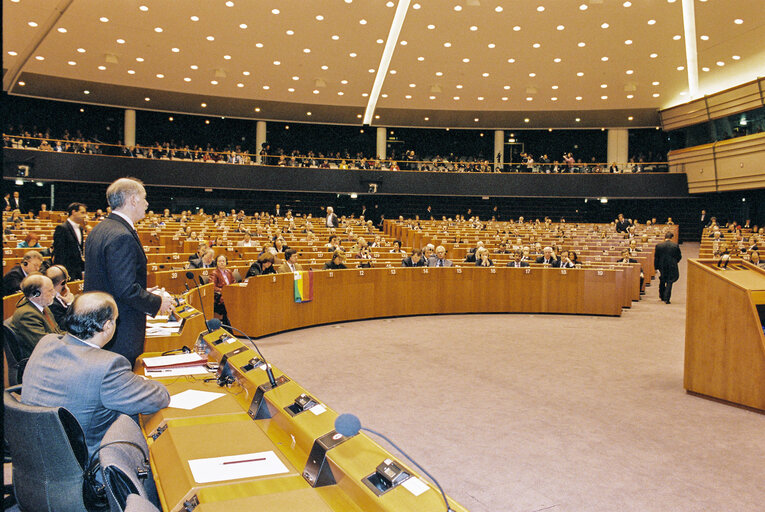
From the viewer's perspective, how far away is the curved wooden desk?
320 inches

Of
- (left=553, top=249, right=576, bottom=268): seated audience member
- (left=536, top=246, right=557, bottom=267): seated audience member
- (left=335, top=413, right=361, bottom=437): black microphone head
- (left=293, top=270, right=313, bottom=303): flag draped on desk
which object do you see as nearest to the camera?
(left=335, top=413, right=361, bottom=437): black microphone head

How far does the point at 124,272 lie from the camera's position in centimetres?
262

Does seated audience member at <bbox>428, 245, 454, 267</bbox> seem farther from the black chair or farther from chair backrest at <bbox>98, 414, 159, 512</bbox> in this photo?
chair backrest at <bbox>98, 414, 159, 512</bbox>

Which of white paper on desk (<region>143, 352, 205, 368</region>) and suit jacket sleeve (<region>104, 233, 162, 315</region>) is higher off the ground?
suit jacket sleeve (<region>104, 233, 162, 315</region>)

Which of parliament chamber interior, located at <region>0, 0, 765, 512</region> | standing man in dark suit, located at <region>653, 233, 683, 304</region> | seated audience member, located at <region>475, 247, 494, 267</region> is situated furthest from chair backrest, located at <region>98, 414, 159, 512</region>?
standing man in dark suit, located at <region>653, 233, 683, 304</region>

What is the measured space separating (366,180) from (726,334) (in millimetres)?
18933

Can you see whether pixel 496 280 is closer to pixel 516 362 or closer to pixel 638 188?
pixel 516 362

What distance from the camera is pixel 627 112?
21812 millimetres

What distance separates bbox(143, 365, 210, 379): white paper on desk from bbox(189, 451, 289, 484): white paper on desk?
1.12 m

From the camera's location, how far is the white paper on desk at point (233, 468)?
1.67m

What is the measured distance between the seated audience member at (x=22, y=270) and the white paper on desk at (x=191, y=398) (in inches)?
115

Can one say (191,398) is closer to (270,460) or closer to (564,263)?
(270,460)

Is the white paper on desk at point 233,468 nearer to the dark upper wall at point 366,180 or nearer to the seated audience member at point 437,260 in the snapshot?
the seated audience member at point 437,260

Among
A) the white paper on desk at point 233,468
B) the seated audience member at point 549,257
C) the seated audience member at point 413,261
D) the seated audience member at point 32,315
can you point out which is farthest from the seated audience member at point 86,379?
the seated audience member at point 549,257
